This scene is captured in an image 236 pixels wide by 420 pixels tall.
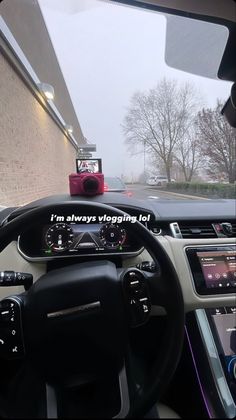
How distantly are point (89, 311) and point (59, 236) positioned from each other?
567 mm

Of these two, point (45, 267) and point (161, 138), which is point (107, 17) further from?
point (45, 267)

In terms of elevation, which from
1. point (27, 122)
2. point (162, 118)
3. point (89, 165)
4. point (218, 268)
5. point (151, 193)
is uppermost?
point (27, 122)

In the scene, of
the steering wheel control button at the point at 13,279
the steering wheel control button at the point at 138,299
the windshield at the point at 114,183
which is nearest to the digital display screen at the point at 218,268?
the steering wheel control button at the point at 138,299

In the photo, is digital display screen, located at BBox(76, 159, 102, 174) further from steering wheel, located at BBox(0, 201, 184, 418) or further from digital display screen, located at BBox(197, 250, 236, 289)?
steering wheel, located at BBox(0, 201, 184, 418)

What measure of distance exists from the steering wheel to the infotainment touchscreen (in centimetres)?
54

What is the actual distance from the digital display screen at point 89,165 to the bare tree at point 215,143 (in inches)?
25.2

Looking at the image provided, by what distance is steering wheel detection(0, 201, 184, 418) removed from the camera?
81 centimetres

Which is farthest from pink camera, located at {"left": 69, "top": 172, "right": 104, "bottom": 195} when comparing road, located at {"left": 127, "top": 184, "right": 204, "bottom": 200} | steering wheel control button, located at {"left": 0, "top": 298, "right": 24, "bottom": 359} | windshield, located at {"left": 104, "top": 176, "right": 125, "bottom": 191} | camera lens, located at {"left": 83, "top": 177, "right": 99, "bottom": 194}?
steering wheel control button, located at {"left": 0, "top": 298, "right": 24, "bottom": 359}

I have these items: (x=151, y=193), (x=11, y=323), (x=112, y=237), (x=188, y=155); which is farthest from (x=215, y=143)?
(x=11, y=323)

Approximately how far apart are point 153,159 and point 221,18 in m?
0.77

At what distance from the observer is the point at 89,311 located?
825 millimetres

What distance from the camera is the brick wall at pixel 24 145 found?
324cm

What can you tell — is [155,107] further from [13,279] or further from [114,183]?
[13,279]

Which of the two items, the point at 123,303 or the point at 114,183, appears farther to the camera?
the point at 114,183
